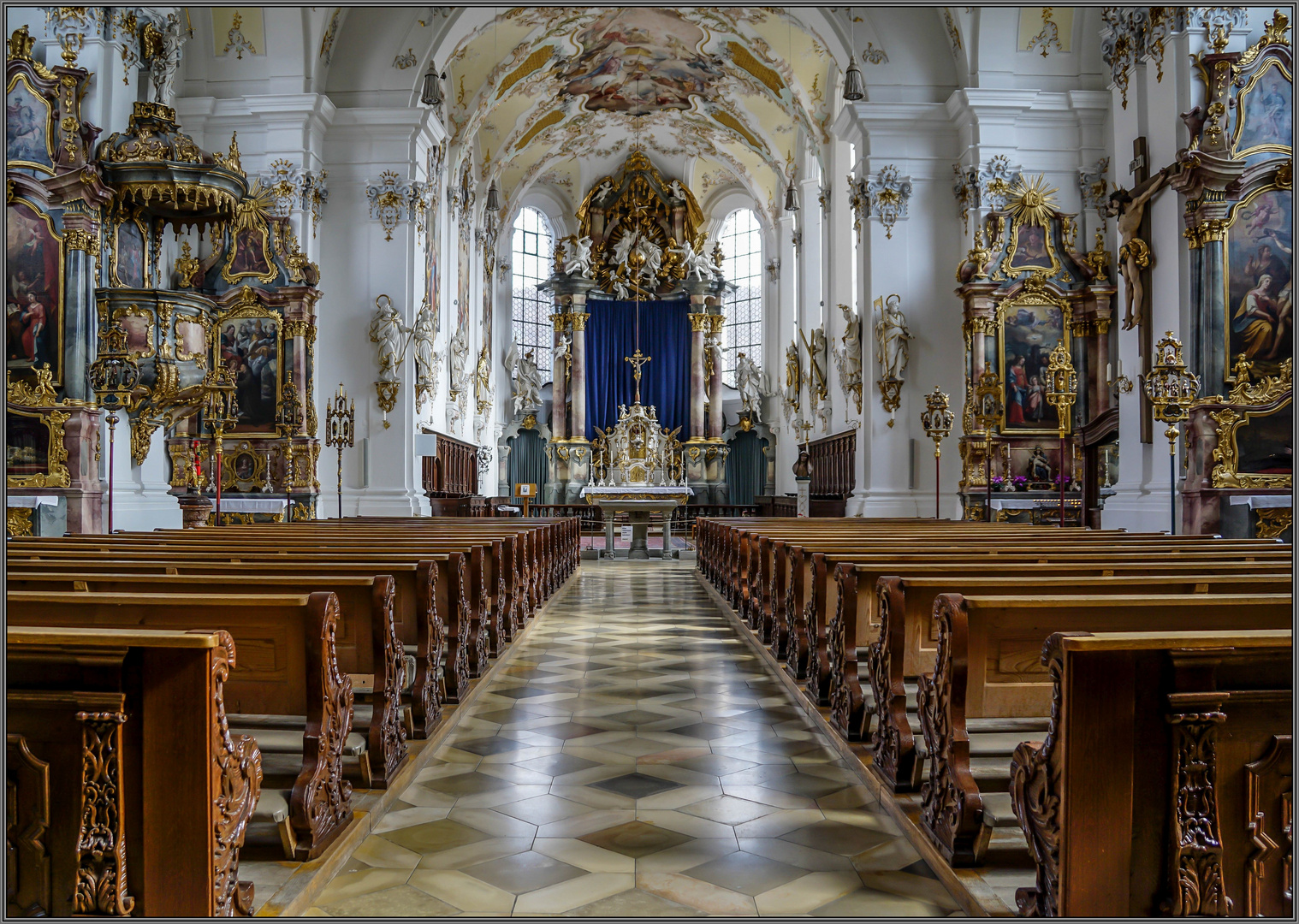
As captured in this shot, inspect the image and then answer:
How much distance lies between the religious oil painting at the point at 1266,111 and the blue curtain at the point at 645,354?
1838cm

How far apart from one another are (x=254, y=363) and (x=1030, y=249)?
1116 cm

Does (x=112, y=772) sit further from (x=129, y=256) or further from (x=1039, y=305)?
(x=1039, y=305)

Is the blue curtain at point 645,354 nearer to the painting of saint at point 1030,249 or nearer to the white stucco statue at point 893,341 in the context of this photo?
the white stucco statue at point 893,341

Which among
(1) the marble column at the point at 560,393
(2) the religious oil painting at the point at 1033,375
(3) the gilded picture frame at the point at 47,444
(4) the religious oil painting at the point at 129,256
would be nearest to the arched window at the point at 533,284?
(1) the marble column at the point at 560,393

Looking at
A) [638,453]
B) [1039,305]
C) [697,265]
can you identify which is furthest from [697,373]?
[1039,305]

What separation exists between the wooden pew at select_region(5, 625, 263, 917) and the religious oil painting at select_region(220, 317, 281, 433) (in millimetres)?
11959

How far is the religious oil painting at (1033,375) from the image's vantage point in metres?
13.1

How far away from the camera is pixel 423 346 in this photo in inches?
570

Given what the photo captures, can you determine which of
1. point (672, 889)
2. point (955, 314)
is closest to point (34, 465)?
point (672, 889)

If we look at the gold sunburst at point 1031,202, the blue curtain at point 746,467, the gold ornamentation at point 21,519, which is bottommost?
the gold ornamentation at point 21,519

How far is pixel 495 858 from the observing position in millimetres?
2875

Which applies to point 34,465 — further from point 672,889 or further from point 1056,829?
point 1056,829

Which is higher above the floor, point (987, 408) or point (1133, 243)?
point (1133, 243)

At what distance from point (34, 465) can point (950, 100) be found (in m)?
12.5
